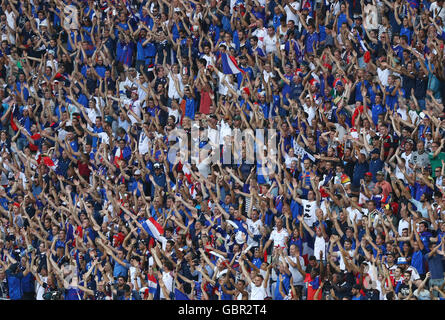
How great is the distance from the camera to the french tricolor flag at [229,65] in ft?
90.1

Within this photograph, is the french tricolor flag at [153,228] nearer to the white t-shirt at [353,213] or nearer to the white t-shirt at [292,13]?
the white t-shirt at [353,213]

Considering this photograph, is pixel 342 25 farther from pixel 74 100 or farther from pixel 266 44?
pixel 74 100

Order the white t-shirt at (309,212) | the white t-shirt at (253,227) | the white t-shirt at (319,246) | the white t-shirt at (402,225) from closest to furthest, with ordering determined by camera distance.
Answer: the white t-shirt at (402,225) → the white t-shirt at (319,246) → the white t-shirt at (309,212) → the white t-shirt at (253,227)

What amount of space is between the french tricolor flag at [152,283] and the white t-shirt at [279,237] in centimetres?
216

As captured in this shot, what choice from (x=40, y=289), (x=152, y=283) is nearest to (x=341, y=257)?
(x=152, y=283)

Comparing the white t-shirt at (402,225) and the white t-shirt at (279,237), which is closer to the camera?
the white t-shirt at (402,225)

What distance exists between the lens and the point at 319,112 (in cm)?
2606

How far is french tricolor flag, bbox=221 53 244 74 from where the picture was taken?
90.1 feet

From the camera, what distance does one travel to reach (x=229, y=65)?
90.4ft

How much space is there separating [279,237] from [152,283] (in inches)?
92.8

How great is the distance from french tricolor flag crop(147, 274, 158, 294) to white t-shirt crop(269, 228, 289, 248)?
2.16m

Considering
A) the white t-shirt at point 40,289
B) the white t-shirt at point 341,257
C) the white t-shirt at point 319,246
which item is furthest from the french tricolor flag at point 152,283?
the white t-shirt at point 341,257
